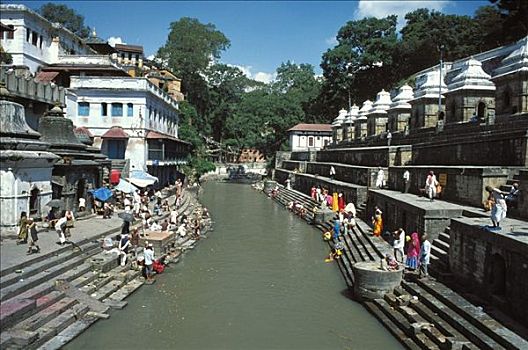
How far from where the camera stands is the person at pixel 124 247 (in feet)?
43.9

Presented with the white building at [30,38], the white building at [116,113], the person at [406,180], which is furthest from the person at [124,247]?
the white building at [30,38]

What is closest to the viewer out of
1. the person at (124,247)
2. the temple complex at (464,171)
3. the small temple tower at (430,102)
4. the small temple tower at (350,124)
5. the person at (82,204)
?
the temple complex at (464,171)

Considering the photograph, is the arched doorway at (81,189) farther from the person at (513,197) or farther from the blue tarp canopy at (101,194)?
the person at (513,197)

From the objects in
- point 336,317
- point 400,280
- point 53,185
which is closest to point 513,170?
point 400,280

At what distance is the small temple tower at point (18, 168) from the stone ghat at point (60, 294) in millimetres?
1826

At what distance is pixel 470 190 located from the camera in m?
13.6

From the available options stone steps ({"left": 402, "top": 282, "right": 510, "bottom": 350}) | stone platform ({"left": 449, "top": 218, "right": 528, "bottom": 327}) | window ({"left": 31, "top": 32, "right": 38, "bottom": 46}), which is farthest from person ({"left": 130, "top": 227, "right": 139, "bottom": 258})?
window ({"left": 31, "top": 32, "right": 38, "bottom": 46})

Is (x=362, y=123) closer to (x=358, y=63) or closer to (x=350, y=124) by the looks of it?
(x=350, y=124)

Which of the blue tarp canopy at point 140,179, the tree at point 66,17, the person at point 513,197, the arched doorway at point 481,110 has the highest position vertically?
the tree at point 66,17

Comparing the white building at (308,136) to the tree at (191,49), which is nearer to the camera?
the tree at (191,49)

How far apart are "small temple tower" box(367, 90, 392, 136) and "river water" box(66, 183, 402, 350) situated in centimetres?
1630

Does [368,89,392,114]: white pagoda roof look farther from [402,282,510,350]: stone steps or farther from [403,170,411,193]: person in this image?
[402,282,510,350]: stone steps

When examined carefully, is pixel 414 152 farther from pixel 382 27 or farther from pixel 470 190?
pixel 382 27

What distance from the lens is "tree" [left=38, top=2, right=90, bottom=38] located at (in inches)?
2422
